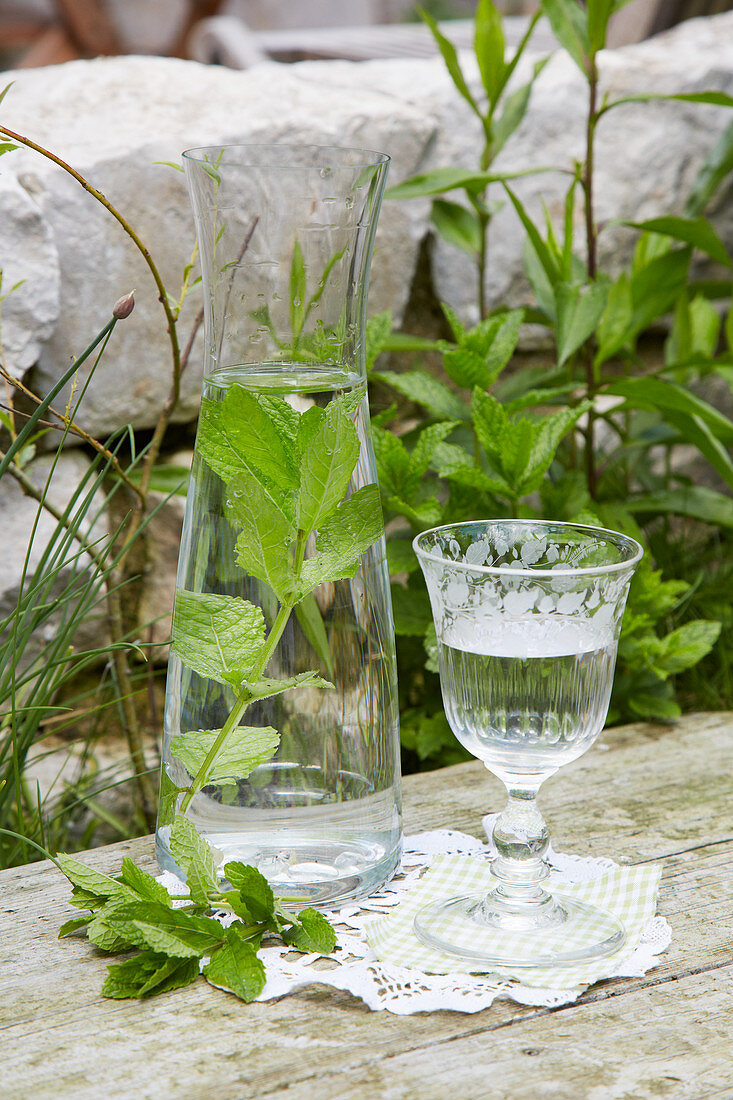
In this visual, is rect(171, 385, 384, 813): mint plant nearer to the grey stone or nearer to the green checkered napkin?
the green checkered napkin

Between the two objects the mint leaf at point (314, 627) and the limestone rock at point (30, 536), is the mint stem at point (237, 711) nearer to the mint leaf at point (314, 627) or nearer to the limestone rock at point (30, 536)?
the mint leaf at point (314, 627)

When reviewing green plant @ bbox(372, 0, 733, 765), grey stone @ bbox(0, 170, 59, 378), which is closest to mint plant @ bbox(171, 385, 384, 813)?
green plant @ bbox(372, 0, 733, 765)

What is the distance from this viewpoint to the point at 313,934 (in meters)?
0.71

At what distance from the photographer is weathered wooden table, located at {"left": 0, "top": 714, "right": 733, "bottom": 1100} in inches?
23.9

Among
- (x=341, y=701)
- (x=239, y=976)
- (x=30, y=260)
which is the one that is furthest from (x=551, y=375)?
(x=239, y=976)

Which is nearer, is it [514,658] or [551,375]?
[514,658]

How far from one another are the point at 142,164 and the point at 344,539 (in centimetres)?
73

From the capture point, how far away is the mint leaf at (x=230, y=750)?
0.70 metres

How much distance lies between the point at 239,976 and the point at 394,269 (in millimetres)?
1025

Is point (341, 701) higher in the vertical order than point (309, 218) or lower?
lower

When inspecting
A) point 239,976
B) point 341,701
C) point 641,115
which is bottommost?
point 239,976

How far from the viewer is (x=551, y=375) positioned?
142 centimetres

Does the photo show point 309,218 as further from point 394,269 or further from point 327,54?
point 327,54

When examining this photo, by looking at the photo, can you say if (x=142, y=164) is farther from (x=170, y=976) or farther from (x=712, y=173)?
(x=170, y=976)
